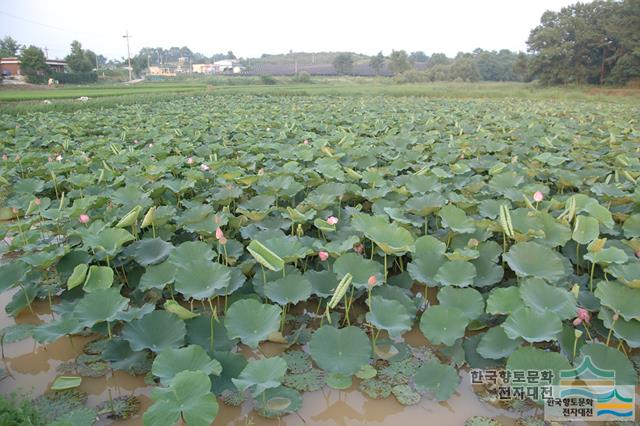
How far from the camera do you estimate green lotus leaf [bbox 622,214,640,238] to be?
9.11 feet

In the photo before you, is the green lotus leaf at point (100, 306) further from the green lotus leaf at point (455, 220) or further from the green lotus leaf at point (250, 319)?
the green lotus leaf at point (455, 220)

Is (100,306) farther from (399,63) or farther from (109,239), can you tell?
(399,63)

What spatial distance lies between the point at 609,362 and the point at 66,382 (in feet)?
7.58

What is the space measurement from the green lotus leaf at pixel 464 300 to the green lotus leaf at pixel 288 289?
0.68 meters

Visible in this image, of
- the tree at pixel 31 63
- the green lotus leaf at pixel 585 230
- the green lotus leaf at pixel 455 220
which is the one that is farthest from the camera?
the tree at pixel 31 63

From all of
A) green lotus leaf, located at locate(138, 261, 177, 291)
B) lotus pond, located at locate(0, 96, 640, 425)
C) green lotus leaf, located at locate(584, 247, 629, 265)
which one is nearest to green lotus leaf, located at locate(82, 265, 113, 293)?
lotus pond, located at locate(0, 96, 640, 425)

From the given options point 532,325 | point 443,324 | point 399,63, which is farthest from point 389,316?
point 399,63

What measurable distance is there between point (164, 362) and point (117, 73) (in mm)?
53501

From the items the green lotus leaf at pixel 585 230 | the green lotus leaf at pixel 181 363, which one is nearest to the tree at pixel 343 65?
the green lotus leaf at pixel 585 230

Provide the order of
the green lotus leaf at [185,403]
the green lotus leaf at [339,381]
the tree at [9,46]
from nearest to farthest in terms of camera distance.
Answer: the green lotus leaf at [185,403]
the green lotus leaf at [339,381]
the tree at [9,46]

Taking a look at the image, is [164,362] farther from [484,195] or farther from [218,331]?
[484,195]

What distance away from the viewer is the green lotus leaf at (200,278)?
7.00ft

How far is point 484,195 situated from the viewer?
12.1 ft

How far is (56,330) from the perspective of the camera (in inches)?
78.4
